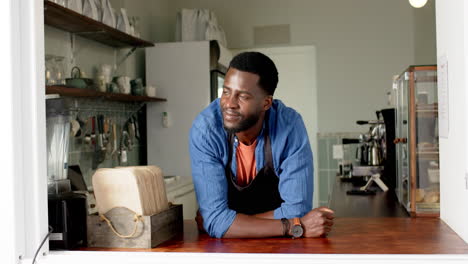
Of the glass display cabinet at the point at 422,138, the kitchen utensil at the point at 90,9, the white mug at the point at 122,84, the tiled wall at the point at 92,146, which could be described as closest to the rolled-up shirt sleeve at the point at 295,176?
the glass display cabinet at the point at 422,138

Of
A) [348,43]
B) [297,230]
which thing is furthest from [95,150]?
[348,43]

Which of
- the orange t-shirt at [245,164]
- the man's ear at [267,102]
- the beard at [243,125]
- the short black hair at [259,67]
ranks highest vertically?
the short black hair at [259,67]

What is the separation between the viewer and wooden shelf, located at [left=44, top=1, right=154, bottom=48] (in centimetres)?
317

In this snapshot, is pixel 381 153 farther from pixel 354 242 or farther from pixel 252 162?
pixel 354 242

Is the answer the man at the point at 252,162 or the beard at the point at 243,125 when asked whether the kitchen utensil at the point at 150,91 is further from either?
the beard at the point at 243,125

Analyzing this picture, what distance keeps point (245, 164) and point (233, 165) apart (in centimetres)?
8

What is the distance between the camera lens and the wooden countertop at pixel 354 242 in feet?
4.65

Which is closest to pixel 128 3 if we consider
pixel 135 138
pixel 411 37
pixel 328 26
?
pixel 135 138

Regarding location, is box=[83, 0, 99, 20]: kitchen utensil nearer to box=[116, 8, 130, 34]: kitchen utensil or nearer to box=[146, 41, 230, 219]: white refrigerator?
box=[116, 8, 130, 34]: kitchen utensil

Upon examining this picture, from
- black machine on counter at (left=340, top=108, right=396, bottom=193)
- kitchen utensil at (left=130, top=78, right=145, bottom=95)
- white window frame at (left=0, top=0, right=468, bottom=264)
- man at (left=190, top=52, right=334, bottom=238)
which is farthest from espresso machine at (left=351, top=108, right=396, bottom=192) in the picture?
white window frame at (left=0, top=0, right=468, bottom=264)

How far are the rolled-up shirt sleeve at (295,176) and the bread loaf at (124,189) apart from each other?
0.46 metres

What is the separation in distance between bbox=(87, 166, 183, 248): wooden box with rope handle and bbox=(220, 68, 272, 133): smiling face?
12.3 inches

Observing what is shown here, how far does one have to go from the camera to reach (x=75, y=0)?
134 inches

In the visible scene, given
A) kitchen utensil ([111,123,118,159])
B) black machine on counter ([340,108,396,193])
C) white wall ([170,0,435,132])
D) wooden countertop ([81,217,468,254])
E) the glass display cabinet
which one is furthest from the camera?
white wall ([170,0,435,132])
